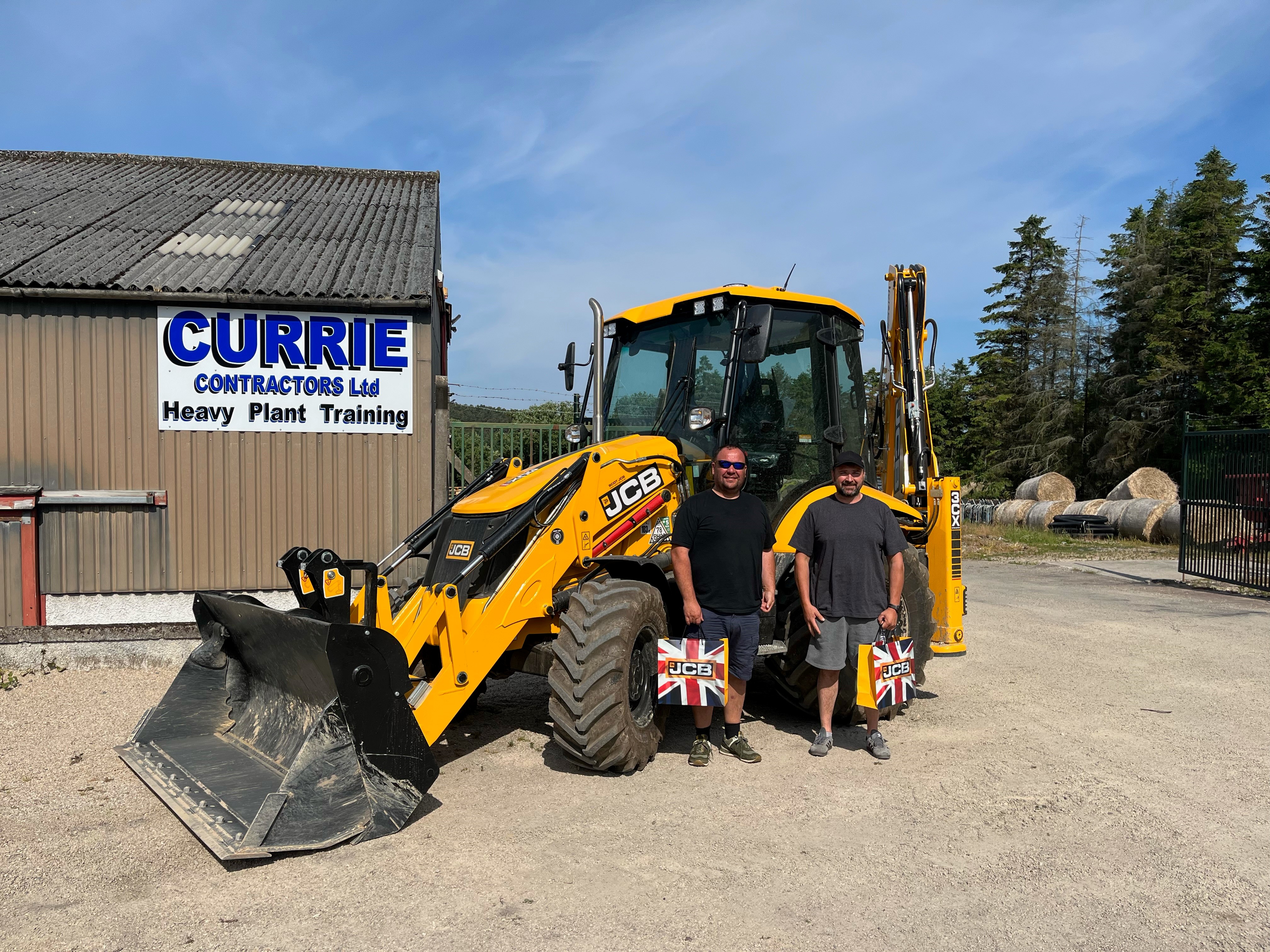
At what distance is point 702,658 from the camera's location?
4887 millimetres

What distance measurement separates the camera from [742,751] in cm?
513

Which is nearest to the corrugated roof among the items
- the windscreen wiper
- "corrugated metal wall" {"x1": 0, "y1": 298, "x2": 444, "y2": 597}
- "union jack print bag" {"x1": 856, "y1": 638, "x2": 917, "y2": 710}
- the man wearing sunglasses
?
"corrugated metal wall" {"x1": 0, "y1": 298, "x2": 444, "y2": 597}

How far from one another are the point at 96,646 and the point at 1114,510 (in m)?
22.4

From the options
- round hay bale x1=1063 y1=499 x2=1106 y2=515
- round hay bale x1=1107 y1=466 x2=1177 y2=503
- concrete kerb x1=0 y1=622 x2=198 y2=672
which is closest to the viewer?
concrete kerb x1=0 y1=622 x2=198 y2=672

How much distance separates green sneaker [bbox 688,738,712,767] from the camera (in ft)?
16.5

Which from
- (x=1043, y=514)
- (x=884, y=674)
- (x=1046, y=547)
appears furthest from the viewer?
(x=1043, y=514)

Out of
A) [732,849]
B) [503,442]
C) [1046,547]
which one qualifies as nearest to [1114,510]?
[1046,547]

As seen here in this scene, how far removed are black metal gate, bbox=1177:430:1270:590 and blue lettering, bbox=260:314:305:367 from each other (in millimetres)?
12123

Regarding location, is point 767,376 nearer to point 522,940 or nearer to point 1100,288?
point 522,940

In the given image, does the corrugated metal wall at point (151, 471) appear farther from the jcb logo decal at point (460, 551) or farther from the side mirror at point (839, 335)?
the side mirror at point (839, 335)

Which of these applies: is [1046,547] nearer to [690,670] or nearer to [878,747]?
[878,747]

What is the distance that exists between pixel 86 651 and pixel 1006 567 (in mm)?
14425

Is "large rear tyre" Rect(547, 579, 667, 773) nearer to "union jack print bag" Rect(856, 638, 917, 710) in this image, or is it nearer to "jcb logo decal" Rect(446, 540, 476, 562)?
"jcb logo decal" Rect(446, 540, 476, 562)

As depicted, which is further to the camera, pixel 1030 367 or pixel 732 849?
pixel 1030 367
